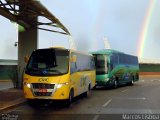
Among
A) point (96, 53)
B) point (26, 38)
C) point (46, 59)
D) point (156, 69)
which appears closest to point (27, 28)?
point (26, 38)

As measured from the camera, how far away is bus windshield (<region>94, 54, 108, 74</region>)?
32.8 metres

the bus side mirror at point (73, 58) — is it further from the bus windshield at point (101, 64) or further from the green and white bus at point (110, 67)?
the bus windshield at point (101, 64)

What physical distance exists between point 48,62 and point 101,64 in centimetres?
1484

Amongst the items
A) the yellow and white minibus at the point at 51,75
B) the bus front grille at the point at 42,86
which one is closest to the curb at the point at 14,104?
the yellow and white minibus at the point at 51,75

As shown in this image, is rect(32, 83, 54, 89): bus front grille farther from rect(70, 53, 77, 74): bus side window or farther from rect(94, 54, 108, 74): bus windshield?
rect(94, 54, 108, 74): bus windshield

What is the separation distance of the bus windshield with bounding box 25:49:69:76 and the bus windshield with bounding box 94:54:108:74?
46.0 ft

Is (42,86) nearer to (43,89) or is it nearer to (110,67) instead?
(43,89)

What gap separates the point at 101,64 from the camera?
108ft

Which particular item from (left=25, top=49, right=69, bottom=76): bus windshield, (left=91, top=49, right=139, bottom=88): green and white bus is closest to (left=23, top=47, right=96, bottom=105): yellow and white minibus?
(left=25, top=49, right=69, bottom=76): bus windshield

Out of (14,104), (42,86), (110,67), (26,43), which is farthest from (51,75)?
(110,67)

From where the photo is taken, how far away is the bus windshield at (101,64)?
108 feet

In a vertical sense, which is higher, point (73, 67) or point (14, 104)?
point (73, 67)

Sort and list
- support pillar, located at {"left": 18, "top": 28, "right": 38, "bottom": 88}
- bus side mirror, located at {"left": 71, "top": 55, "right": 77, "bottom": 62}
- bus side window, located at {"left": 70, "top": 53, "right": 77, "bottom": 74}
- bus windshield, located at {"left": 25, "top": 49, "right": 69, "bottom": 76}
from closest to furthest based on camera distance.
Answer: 1. bus windshield, located at {"left": 25, "top": 49, "right": 69, "bottom": 76}
2. bus side window, located at {"left": 70, "top": 53, "right": 77, "bottom": 74}
3. bus side mirror, located at {"left": 71, "top": 55, "right": 77, "bottom": 62}
4. support pillar, located at {"left": 18, "top": 28, "right": 38, "bottom": 88}

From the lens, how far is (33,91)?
1788cm
